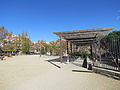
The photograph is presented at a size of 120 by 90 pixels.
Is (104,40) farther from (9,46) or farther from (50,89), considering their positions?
(9,46)

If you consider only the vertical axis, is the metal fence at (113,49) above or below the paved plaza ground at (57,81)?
above

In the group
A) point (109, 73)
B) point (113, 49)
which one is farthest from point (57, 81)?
point (113, 49)

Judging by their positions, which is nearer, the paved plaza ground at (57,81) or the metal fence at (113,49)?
the paved plaza ground at (57,81)

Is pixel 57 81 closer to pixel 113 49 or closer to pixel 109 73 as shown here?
pixel 109 73

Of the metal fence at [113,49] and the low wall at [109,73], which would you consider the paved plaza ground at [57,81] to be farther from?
the metal fence at [113,49]

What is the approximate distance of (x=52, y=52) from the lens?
47.3 metres

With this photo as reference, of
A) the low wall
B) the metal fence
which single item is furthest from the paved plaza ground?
the metal fence

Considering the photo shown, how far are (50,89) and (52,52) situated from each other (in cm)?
4332

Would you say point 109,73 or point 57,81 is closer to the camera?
point 57,81

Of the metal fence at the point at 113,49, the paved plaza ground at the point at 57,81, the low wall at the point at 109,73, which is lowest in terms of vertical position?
the paved plaza ground at the point at 57,81

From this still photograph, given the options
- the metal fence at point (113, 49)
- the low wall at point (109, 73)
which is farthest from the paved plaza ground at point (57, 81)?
the metal fence at point (113, 49)

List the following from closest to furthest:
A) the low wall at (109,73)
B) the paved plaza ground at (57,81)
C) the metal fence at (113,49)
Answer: the paved plaza ground at (57,81) < the low wall at (109,73) < the metal fence at (113,49)

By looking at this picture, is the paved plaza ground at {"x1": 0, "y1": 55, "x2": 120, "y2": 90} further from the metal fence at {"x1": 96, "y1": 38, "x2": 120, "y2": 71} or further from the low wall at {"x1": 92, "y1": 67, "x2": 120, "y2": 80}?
the metal fence at {"x1": 96, "y1": 38, "x2": 120, "y2": 71}

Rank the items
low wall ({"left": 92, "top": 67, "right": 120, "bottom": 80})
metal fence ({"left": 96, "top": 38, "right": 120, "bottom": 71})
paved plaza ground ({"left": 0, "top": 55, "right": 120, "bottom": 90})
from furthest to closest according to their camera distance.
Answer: metal fence ({"left": 96, "top": 38, "right": 120, "bottom": 71}) < low wall ({"left": 92, "top": 67, "right": 120, "bottom": 80}) < paved plaza ground ({"left": 0, "top": 55, "right": 120, "bottom": 90})
